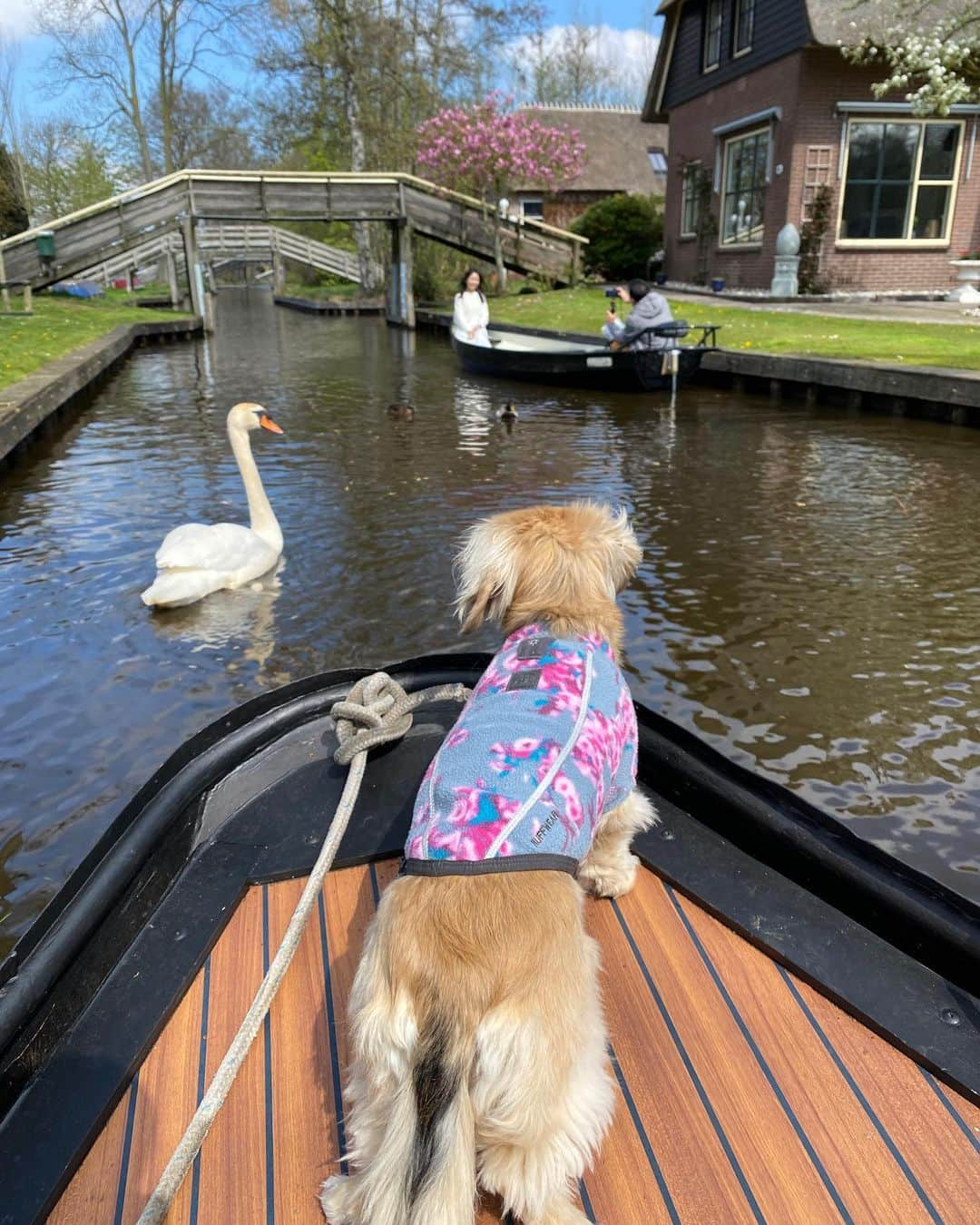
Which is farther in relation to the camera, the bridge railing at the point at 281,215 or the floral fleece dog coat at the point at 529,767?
the bridge railing at the point at 281,215

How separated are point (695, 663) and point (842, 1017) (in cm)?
380

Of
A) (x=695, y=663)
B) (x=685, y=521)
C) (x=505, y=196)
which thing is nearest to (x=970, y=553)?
(x=685, y=521)

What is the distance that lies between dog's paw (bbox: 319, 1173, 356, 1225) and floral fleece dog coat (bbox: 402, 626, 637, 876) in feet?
2.12

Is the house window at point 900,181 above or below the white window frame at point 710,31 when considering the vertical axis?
below

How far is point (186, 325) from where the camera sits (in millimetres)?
27141

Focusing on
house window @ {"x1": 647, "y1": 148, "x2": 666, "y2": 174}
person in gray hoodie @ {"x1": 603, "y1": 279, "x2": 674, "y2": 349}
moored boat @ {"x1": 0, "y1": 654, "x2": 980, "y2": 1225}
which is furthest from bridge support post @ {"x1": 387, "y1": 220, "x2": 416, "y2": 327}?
moored boat @ {"x1": 0, "y1": 654, "x2": 980, "y2": 1225}

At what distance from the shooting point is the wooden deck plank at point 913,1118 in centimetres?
184

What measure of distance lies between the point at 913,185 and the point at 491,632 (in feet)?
74.4

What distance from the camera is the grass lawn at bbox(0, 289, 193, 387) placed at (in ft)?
46.8

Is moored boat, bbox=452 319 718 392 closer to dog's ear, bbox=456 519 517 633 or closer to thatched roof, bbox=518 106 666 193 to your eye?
dog's ear, bbox=456 519 517 633

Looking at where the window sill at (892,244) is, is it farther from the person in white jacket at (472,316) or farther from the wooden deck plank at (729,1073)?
the wooden deck plank at (729,1073)

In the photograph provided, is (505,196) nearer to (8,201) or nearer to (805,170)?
(805,170)

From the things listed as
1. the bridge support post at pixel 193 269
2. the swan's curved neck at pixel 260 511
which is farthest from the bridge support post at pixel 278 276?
the swan's curved neck at pixel 260 511

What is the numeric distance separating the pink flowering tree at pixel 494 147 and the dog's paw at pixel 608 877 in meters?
29.5
